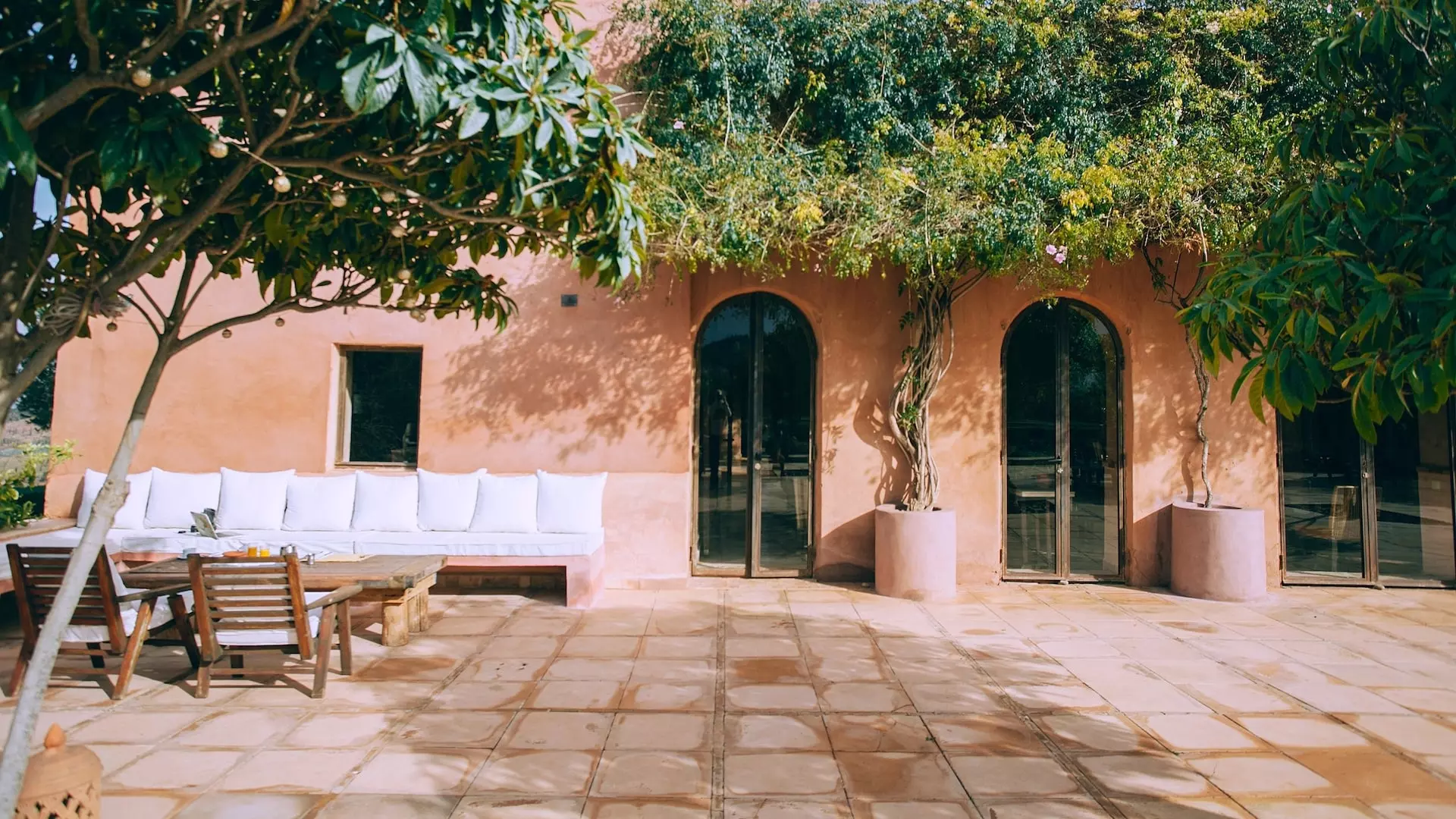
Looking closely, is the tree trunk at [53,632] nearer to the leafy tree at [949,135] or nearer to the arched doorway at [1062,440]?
the leafy tree at [949,135]

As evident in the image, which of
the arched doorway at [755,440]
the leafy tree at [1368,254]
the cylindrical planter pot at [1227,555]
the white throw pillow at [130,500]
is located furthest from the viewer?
the arched doorway at [755,440]

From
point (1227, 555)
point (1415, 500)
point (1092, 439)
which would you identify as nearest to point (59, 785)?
point (1227, 555)

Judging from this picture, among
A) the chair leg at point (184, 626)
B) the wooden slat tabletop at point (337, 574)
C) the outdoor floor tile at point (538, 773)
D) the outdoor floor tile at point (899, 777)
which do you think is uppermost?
the wooden slat tabletop at point (337, 574)

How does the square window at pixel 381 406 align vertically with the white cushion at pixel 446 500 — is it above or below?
above

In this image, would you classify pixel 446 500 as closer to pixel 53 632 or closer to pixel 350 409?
pixel 350 409

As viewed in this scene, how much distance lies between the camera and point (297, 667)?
4.87 m

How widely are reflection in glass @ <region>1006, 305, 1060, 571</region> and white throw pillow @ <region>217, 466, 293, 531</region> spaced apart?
6.50 m

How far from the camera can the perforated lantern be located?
2.07 metres

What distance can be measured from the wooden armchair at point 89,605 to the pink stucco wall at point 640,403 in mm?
2849

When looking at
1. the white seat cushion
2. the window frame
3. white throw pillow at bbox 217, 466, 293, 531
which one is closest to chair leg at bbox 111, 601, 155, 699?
the white seat cushion

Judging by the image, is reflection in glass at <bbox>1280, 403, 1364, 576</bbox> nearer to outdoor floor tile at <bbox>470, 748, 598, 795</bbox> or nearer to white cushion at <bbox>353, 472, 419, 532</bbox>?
outdoor floor tile at <bbox>470, 748, 598, 795</bbox>

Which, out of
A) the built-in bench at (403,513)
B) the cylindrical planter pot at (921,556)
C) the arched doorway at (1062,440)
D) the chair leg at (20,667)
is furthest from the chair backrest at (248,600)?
the arched doorway at (1062,440)

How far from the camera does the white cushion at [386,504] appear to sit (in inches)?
266

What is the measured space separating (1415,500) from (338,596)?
9.12m
